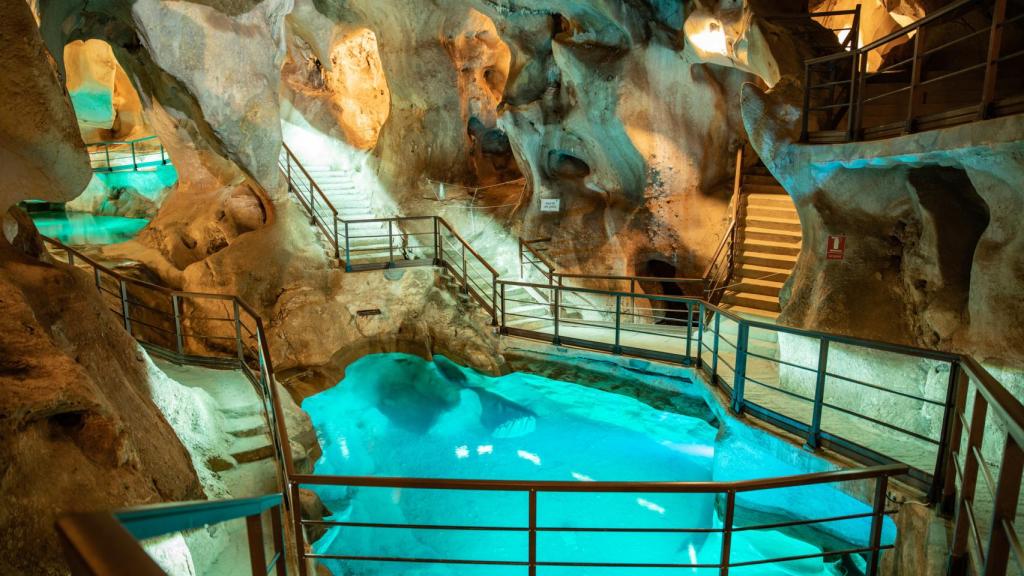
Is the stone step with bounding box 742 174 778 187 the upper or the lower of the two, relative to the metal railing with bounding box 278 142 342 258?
upper

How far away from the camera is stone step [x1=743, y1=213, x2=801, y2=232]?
11.8 meters

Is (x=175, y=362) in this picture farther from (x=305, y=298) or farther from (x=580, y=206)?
(x=580, y=206)

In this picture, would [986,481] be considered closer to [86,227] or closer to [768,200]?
[768,200]

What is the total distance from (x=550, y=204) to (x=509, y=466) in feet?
23.3

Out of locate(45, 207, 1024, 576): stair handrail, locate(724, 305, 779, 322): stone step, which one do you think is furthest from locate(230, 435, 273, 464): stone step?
locate(724, 305, 779, 322): stone step

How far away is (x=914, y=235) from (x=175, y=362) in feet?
27.2

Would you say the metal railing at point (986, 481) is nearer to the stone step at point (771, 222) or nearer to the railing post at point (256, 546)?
the railing post at point (256, 546)

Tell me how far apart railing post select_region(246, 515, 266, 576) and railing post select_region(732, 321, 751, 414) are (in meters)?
5.13

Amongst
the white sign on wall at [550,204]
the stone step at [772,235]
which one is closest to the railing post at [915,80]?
the stone step at [772,235]

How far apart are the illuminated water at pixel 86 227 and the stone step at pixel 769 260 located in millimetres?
13846

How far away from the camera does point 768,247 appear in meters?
11.7

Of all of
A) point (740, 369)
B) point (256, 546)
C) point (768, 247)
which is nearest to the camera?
point (256, 546)

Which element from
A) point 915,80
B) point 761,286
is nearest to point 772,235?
point 761,286

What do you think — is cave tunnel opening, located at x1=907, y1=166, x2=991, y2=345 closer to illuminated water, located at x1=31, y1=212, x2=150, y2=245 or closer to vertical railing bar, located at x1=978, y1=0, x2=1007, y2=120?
vertical railing bar, located at x1=978, y1=0, x2=1007, y2=120
